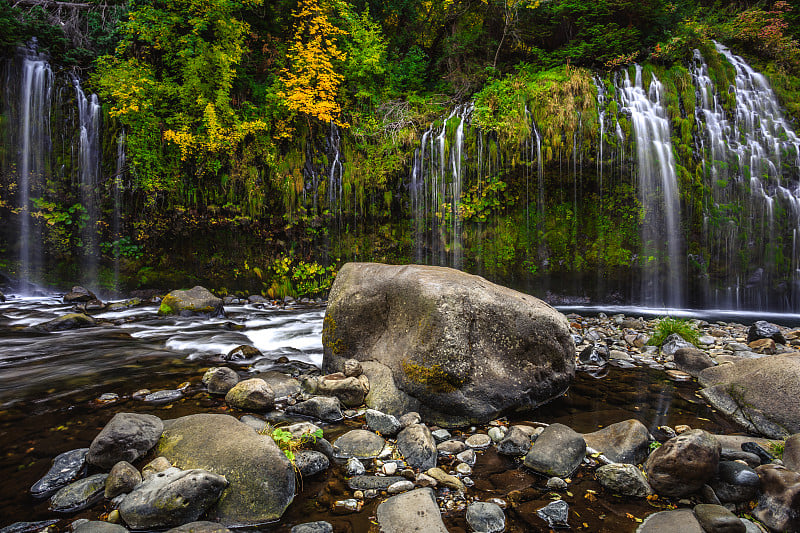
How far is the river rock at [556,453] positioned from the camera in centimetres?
247

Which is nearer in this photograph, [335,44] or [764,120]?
[764,120]

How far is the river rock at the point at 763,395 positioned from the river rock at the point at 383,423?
10.7 ft

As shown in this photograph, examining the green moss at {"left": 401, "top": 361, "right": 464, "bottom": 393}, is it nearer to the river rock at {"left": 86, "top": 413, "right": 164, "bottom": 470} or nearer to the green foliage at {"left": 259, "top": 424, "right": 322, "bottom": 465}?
the green foliage at {"left": 259, "top": 424, "right": 322, "bottom": 465}

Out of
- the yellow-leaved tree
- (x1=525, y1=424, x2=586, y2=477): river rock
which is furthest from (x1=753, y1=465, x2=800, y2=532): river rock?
the yellow-leaved tree

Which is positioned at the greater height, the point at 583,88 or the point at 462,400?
the point at 583,88

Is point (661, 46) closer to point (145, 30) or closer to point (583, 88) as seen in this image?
point (583, 88)

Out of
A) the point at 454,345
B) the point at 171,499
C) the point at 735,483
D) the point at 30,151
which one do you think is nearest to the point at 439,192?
the point at 454,345

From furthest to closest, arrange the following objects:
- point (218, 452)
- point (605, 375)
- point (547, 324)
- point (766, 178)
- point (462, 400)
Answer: point (766, 178), point (605, 375), point (547, 324), point (462, 400), point (218, 452)

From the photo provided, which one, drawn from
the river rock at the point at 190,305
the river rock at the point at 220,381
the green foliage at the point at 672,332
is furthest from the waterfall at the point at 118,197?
the green foliage at the point at 672,332

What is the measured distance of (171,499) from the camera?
192 cm

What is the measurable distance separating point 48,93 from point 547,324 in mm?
16077

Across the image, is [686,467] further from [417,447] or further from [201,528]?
[201,528]

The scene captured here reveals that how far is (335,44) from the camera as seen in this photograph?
1135cm

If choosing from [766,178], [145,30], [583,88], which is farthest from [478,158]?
[145,30]
